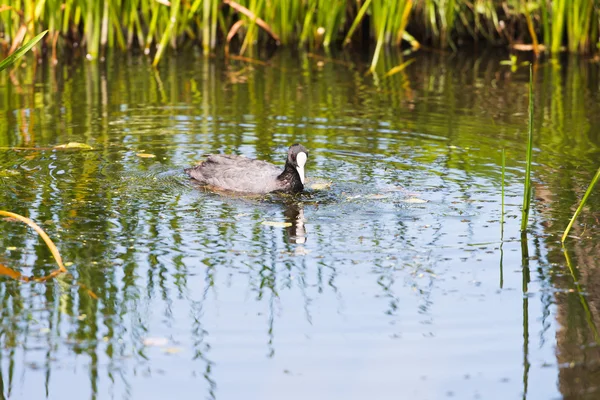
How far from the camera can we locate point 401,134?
9.54 meters

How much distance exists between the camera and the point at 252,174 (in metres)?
7.61

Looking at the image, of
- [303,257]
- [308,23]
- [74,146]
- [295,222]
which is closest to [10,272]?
[303,257]

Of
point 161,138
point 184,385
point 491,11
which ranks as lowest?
point 184,385

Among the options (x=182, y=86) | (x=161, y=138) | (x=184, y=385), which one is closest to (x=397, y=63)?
(x=182, y=86)

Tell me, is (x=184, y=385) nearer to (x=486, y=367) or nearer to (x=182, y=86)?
(x=486, y=367)

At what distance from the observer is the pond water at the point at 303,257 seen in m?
4.52

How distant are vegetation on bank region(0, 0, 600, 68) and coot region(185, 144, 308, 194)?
16.4ft

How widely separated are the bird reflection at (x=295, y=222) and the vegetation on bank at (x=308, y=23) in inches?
229

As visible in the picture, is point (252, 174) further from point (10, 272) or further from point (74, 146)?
point (10, 272)

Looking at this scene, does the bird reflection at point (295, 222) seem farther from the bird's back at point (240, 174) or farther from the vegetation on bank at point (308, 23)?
the vegetation on bank at point (308, 23)

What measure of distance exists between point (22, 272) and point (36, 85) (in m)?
6.86

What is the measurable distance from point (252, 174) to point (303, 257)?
1759 mm

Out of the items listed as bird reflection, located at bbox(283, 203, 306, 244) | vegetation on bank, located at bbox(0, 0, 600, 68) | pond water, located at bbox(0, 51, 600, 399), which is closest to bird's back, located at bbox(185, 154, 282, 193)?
pond water, located at bbox(0, 51, 600, 399)

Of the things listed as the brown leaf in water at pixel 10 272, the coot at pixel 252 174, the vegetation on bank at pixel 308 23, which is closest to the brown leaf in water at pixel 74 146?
the coot at pixel 252 174
